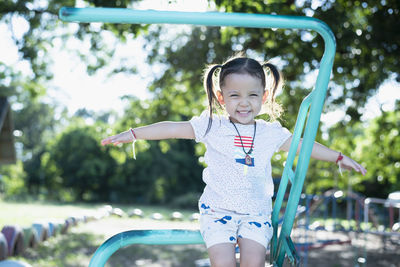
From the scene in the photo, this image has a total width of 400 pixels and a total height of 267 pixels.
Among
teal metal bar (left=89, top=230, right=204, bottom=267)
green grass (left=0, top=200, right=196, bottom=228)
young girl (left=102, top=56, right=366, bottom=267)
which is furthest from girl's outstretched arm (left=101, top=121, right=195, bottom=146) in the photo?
green grass (left=0, top=200, right=196, bottom=228)

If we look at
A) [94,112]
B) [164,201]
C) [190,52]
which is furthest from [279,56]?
[94,112]

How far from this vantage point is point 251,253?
6.00ft

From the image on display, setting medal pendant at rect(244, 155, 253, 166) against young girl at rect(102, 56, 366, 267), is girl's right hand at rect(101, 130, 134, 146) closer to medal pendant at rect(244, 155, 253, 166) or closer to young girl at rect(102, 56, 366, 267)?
young girl at rect(102, 56, 366, 267)

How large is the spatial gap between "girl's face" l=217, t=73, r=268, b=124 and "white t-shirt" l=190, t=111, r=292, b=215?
0.08 m

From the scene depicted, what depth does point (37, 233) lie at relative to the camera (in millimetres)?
7348

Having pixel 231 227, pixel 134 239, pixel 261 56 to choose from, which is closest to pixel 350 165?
pixel 231 227

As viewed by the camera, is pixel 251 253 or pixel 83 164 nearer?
pixel 251 253

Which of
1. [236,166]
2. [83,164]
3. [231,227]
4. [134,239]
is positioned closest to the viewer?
[134,239]

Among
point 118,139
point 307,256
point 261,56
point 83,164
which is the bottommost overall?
point 307,256

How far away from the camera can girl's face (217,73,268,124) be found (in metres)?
1.98

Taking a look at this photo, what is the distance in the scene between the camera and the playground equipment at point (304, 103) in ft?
4.42

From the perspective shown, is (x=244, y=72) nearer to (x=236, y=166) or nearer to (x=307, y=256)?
(x=236, y=166)

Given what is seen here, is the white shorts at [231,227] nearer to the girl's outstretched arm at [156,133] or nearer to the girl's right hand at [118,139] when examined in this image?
the girl's outstretched arm at [156,133]

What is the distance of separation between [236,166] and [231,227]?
28 cm
